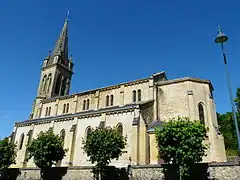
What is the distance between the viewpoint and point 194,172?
19.2 metres

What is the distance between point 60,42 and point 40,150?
3666 centimetres

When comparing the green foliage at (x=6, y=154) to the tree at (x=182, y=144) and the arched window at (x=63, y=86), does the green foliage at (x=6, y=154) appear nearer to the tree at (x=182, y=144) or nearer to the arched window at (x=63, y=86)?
the tree at (x=182, y=144)

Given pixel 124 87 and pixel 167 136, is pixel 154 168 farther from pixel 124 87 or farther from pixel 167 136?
pixel 124 87

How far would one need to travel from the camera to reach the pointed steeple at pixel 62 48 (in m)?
54.0

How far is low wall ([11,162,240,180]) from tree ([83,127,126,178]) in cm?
141

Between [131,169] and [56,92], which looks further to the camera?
[56,92]

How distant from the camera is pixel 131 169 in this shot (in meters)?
21.9

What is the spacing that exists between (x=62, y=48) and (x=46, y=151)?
114 feet

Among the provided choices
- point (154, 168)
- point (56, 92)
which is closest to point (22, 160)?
point (56, 92)

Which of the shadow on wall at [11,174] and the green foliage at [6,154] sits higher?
the green foliage at [6,154]

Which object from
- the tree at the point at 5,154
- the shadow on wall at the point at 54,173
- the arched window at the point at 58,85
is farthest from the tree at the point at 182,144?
the arched window at the point at 58,85

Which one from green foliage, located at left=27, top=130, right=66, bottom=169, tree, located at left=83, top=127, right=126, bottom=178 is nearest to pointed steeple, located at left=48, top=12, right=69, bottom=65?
green foliage, located at left=27, top=130, right=66, bottom=169

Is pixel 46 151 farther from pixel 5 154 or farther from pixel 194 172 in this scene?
pixel 194 172

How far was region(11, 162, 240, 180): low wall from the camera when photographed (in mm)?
17656
